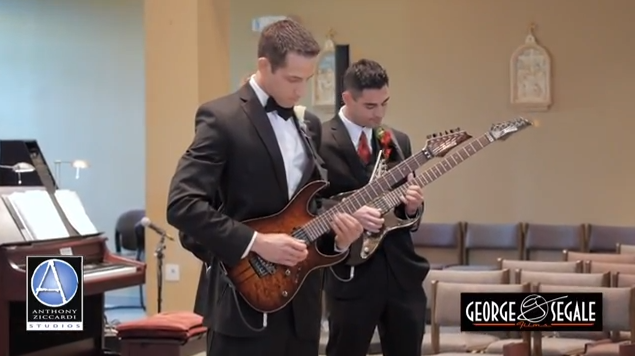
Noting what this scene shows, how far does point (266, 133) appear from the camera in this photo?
2760 millimetres

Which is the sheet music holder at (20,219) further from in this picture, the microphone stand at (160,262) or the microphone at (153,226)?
the microphone stand at (160,262)

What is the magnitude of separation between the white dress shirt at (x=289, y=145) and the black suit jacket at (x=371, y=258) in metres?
0.76

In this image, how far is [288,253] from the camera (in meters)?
2.68

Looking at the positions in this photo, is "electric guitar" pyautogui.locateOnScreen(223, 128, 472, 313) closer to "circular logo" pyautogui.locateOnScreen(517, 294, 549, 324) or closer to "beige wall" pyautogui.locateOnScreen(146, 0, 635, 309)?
"circular logo" pyautogui.locateOnScreen(517, 294, 549, 324)

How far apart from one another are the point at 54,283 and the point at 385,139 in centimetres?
218

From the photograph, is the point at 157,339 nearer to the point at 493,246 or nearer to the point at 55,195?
the point at 55,195

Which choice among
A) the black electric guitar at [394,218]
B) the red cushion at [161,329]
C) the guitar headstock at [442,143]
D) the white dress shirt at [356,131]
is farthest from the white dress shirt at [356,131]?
the red cushion at [161,329]

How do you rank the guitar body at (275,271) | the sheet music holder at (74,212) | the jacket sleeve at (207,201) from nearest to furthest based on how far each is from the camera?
the jacket sleeve at (207,201), the guitar body at (275,271), the sheet music holder at (74,212)

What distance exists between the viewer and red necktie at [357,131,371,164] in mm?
3785

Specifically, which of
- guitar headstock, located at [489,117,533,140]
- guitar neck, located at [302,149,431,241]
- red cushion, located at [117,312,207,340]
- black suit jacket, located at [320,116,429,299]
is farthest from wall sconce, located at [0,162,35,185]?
guitar headstock, located at [489,117,533,140]

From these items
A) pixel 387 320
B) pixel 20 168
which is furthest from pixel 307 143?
pixel 20 168

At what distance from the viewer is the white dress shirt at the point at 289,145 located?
2.81 metres

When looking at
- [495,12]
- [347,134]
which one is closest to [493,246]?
[495,12]

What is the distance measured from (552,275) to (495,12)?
372 cm
